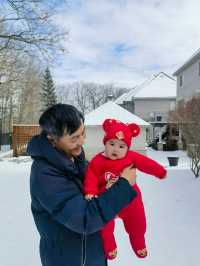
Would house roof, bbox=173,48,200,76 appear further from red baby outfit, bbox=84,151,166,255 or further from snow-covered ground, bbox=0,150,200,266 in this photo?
red baby outfit, bbox=84,151,166,255

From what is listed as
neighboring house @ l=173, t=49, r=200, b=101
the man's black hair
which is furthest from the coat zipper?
neighboring house @ l=173, t=49, r=200, b=101

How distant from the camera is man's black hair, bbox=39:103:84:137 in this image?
Result: 166 centimetres

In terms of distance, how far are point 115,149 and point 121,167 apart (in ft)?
0.48

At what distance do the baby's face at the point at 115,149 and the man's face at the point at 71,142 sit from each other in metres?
0.66

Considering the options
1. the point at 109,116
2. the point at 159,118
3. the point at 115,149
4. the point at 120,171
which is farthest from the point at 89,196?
the point at 159,118

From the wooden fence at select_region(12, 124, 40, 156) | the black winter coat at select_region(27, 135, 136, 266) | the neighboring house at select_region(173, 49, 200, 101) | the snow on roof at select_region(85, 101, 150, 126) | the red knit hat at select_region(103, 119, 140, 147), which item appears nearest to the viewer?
the black winter coat at select_region(27, 135, 136, 266)

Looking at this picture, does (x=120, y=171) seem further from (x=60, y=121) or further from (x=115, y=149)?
(x=60, y=121)

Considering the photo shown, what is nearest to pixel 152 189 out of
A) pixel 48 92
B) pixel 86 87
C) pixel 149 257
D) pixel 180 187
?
pixel 180 187

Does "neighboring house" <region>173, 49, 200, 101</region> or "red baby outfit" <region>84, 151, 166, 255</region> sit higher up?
"neighboring house" <region>173, 49, 200, 101</region>

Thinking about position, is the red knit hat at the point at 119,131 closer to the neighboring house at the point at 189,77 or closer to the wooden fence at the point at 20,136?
the wooden fence at the point at 20,136

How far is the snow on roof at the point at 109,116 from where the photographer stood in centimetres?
1766

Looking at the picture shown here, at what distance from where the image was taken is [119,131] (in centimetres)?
239

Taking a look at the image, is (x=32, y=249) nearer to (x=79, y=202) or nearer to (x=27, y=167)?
(x=79, y=202)

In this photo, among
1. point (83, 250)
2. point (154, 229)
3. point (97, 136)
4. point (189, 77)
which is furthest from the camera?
point (189, 77)
